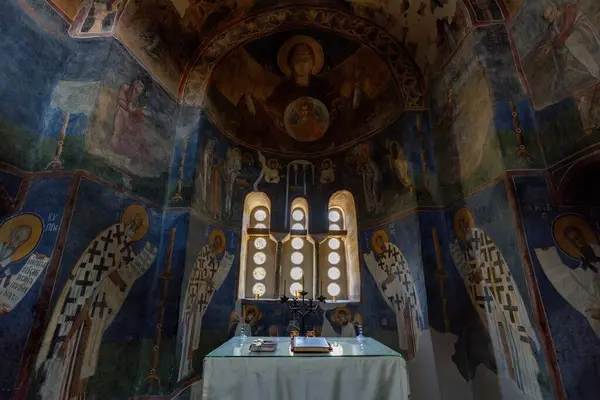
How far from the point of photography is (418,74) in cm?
732

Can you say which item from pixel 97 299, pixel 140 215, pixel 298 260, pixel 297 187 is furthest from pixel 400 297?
pixel 97 299

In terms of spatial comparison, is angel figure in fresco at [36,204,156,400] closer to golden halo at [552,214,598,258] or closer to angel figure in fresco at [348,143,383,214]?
angel figure in fresco at [348,143,383,214]

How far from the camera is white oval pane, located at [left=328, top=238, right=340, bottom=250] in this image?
7805 mm

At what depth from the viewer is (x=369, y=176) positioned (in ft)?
24.8

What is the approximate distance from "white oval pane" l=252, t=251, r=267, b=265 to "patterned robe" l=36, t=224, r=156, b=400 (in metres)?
2.79

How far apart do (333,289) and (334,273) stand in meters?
0.39

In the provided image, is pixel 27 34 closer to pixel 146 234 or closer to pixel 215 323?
pixel 146 234

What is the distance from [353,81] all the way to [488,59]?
11.1ft

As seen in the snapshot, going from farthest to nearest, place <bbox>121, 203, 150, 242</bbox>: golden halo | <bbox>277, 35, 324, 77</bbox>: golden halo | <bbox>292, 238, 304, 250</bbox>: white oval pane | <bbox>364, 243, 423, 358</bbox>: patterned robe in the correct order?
1. <bbox>277, 35, 324, 77</bbox>: golden halo
2. <bbox>292, 238, 304, 250</bbox>: white oval pane
3. <bbox>364, 243, 423, 358</bbox>: patterned robe
4. <bbox>121, 203, 150, 242</bbox>: golden halo

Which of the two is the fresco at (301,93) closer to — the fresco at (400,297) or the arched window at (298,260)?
the arched window at (298,260)

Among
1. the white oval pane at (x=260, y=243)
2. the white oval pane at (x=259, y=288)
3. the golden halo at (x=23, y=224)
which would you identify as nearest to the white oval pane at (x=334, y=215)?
the white oval pane at (x=260, y=243)

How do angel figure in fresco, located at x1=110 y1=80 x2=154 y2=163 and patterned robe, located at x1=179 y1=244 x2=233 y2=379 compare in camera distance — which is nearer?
angel figure in fresco, located at x1=110 y1=80 x2=154 y2=163

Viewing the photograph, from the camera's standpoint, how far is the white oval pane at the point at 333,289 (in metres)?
7.34

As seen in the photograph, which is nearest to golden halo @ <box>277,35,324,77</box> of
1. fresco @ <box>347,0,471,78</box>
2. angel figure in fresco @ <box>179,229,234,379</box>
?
fresco @ <box>347,0,471,78</box>
